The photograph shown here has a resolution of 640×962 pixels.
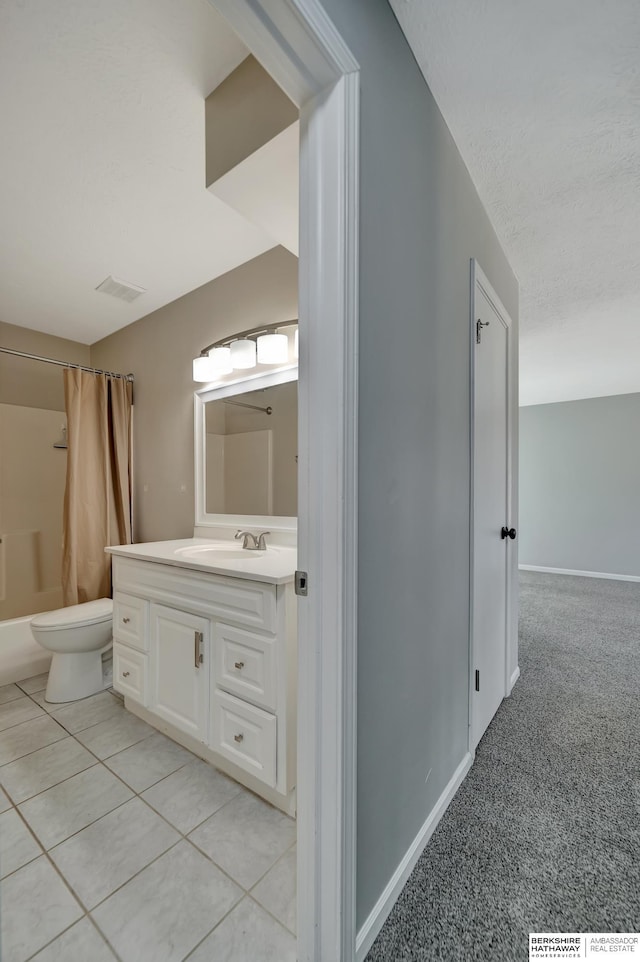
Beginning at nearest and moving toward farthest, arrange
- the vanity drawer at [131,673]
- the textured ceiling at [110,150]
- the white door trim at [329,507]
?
the white door trim at [329,507], the textured ceiling at [110,150], the vanity drawer at [131,673]

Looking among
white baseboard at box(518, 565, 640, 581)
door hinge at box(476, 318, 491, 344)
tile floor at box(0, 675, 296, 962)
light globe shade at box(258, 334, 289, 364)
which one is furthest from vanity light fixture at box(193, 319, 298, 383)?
white baseboard at box(518, 565, 640, 581)

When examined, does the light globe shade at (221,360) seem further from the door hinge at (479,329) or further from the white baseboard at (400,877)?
the white baseboard at (400,877)

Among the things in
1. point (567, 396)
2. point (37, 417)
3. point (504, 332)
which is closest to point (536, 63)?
point (504, 332)

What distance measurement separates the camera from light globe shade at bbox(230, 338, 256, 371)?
213 centimetres

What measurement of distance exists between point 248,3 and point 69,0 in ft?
2.86

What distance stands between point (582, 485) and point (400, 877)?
17.5ft

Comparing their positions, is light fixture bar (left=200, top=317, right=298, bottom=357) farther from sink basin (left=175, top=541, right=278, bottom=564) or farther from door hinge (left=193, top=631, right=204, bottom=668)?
door hinge (left=193, top=631, right=204, bottom=668)

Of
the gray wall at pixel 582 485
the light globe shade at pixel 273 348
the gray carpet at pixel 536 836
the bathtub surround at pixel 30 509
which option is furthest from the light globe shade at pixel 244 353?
the gray wall at pixel 582 485

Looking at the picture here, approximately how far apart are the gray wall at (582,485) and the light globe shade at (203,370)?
4806 millimetres

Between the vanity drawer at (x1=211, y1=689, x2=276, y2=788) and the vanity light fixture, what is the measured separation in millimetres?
1530

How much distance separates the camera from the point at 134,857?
1207mm

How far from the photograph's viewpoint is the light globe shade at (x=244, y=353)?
2.13 m

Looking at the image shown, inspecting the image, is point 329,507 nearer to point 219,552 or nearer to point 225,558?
point 225,558

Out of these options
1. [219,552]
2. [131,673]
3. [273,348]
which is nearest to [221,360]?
[273,348]
